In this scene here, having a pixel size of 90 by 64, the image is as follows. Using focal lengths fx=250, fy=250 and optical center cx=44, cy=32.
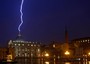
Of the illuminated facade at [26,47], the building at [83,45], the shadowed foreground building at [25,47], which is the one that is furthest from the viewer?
the illuminated facade at [26,47]

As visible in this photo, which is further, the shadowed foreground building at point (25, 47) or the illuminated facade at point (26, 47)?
the illuminated facade at point (26, 47)

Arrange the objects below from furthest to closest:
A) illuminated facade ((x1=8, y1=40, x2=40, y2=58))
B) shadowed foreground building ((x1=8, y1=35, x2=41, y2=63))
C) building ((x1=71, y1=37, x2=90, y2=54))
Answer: illuminated facade ((x1=8, y1=40, x2=40, y2=58)) < shadowed foreground building ((x1=8, y1=35, x2=41, y2=63)) < building ((x1=71, y1=37, x2=90, y2=54))

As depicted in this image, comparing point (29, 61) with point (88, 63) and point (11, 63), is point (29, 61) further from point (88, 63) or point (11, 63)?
point (11, 63)

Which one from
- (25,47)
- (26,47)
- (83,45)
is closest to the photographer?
(83,45)

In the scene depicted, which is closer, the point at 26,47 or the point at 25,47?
the point at 25,47

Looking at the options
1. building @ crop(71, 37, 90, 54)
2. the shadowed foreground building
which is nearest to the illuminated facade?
the shadowed foreground building

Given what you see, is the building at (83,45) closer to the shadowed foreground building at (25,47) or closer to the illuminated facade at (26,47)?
the shadowed foreground building at (25,47)

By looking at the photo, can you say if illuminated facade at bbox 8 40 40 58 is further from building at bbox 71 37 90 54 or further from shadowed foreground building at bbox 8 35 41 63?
building at bbox 71 37 90 54

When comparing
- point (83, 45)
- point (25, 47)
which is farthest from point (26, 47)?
point (83, 45)

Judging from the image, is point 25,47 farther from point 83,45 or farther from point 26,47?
point 83,45

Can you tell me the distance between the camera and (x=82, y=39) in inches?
2881

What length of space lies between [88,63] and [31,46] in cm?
6457

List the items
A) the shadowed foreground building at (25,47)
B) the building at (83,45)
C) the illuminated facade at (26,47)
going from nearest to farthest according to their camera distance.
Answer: the building at (83,45) → the shadowed foreground building at (25,47) → the illuminated facade at (26,47)

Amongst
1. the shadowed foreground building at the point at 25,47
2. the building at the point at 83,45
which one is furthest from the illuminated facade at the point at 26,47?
the building at the point at 83,45
